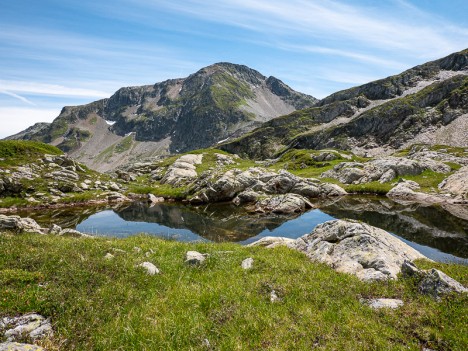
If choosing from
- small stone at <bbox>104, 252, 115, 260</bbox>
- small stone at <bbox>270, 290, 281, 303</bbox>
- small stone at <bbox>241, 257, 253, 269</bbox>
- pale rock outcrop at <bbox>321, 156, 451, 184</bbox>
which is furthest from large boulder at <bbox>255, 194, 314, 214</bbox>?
small stone at <bbox>270, 290, 281, 303</bbox>

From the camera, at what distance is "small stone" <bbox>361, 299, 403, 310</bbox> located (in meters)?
10.9

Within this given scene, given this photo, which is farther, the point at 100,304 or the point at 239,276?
the point at 239,276

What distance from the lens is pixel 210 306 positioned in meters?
10.6

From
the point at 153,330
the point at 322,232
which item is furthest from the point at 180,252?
the point at 322,232

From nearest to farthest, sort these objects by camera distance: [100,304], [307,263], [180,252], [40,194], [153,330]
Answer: [153,330], [100,304], [307,263], [180,252], [40,194]

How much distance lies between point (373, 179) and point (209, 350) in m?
84.6

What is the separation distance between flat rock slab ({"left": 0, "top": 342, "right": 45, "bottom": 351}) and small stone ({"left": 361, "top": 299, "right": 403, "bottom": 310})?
11.0m

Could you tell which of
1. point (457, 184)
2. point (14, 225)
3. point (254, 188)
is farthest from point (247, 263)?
point (457, 184)

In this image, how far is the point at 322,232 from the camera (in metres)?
20.8

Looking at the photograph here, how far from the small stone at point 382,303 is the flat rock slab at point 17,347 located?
11.0m

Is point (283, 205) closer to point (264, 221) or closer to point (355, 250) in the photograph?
point (264, 221)

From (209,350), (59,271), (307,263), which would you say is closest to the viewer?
(209,350)

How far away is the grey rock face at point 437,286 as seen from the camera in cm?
1133

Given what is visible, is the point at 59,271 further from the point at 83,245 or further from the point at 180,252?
the point at 180,252
